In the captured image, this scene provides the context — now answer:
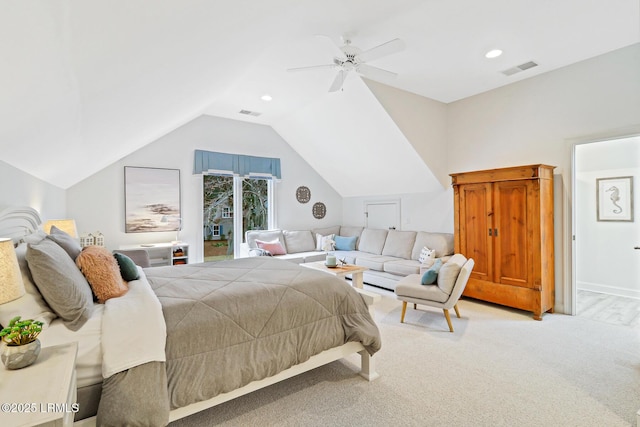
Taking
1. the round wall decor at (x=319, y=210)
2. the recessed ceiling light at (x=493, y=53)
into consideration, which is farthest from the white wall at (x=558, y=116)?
the round wall decor at (x=319, y=210)

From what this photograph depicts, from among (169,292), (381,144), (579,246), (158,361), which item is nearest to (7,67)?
(158,361)

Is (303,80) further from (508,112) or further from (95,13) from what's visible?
(95,13)

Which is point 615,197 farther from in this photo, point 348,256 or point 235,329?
point 235,329

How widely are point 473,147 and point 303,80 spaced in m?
2.79

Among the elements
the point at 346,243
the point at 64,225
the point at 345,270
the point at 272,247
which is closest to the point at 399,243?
the point at 346,243

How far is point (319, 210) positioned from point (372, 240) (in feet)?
5.03

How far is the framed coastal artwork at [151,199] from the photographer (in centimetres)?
491

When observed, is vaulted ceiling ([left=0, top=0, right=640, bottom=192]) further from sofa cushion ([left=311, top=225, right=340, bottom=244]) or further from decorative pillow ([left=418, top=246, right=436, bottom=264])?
sofa cushion ([left=311, top=225, right=340, bottom=244])

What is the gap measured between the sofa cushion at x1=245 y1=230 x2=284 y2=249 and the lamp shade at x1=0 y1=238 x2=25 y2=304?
438 cm

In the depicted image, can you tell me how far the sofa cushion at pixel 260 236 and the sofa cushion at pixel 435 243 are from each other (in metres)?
2.52

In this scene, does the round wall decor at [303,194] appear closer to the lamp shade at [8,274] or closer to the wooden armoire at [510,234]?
the wooden armoire at [510,234]

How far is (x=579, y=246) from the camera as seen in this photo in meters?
4.98

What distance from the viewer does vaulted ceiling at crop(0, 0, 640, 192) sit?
3.22 ft

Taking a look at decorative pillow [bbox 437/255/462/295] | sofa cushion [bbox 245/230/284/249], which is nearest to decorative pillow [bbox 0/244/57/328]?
decorative pillow [bbox 437/255/462/295]
